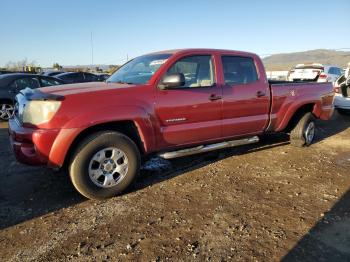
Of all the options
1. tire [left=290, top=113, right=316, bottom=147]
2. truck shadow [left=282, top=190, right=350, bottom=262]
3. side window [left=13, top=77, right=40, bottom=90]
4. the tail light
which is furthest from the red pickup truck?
the tail light

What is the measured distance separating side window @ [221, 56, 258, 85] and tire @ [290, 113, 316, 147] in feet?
5.02

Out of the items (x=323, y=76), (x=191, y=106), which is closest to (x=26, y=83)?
(x=191, y=106)

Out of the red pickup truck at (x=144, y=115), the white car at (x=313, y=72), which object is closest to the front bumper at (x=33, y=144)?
the red pickup truck at (x=144, y=115)

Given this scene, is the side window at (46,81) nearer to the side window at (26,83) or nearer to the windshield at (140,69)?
the side window at (26,83)

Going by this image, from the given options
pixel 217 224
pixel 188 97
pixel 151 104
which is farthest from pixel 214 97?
pixel 217 224

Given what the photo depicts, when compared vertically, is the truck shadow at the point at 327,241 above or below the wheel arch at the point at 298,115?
below

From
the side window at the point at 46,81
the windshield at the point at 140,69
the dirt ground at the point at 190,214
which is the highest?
Answer: the windshield at the point at 140,69

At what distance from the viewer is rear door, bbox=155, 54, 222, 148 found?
4660 millimetres

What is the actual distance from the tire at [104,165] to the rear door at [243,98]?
66.2 inches

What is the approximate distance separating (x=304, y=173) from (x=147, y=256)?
3.12 meters

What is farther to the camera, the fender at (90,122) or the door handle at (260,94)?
the door handle at (260,94)

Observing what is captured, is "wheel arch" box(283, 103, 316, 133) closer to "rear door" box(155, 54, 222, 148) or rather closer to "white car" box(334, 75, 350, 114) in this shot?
"rear door" box(155, 54, 222, 148)

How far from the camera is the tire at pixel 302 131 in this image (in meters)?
6.66

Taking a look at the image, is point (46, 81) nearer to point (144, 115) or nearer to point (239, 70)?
point (239, 70)
